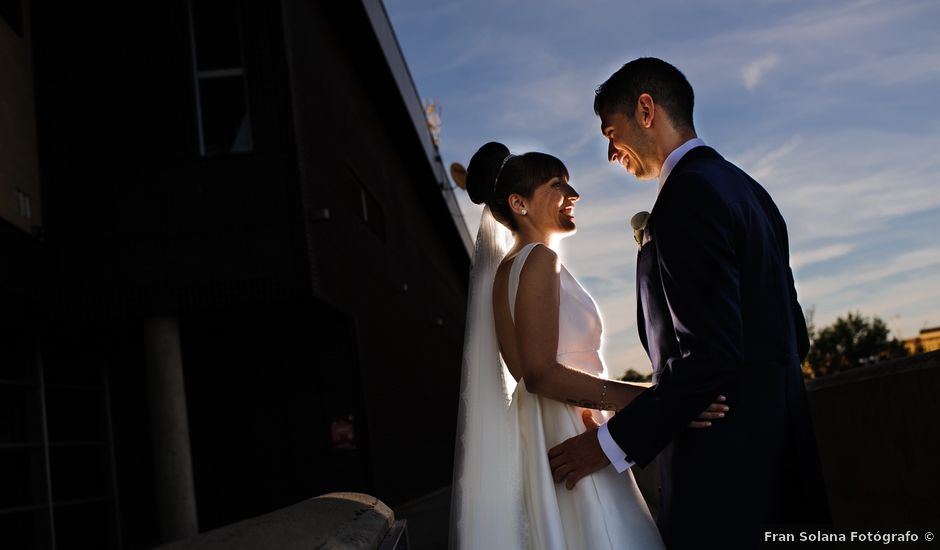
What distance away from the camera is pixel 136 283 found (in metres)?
10.8

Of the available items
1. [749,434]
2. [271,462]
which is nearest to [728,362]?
[749,434]

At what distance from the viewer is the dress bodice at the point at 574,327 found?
297 cm

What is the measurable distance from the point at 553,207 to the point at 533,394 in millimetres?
604

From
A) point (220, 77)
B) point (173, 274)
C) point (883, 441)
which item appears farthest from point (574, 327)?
point (220, 77)

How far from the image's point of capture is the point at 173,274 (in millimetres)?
10836

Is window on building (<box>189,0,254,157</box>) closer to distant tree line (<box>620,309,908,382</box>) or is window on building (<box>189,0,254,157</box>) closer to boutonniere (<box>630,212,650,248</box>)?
boutonniere (<box>630,212,650,248</box>)

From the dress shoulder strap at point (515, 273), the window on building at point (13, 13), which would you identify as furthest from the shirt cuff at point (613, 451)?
the window on building at point (13, 13)

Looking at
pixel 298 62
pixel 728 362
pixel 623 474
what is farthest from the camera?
pixel 298 62

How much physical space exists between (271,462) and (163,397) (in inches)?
96.4

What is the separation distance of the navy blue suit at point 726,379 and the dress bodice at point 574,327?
56 centimetres

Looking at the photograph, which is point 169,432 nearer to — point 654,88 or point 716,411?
point 654,88

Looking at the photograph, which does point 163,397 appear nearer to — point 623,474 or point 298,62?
point 298,62

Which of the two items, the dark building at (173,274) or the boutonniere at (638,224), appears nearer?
the boutonniere at (638,224)

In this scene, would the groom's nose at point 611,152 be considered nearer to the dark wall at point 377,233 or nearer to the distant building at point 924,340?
the dark wall at point 377,233
